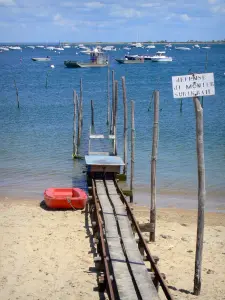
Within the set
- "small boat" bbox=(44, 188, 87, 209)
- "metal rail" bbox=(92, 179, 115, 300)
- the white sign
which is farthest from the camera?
"small boat" bbox=(44, 188, 87, 209)

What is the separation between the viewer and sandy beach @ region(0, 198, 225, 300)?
10.2m

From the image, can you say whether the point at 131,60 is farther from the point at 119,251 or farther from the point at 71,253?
the point at 119,251

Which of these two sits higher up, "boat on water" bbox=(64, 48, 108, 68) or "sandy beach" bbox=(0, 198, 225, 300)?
"boat on water" bbox=(64, 48, 108, 68)

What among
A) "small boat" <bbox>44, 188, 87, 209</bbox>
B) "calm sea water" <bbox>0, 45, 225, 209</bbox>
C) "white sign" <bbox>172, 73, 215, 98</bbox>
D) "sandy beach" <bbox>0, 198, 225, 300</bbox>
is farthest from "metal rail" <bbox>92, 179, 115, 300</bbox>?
"calm sea water" <bbox>0, 45, 225, 209</bbox>

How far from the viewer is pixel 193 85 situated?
9.09 metres

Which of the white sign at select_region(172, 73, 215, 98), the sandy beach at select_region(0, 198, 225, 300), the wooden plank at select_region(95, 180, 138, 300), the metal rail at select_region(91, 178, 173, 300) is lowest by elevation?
the sandy beach at select_region(0, 198, 225, 300)

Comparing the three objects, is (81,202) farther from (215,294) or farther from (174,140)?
(174,140)

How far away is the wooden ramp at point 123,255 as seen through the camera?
9086mm

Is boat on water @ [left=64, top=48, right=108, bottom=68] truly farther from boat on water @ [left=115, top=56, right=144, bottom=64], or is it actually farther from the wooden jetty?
the wooden jetty

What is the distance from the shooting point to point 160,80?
65.9m

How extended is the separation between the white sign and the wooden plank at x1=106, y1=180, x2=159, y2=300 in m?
3.71

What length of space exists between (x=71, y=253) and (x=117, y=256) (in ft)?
6.11

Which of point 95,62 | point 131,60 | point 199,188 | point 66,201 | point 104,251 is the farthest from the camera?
point 131,60

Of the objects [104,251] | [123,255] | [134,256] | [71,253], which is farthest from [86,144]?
[104,251]
